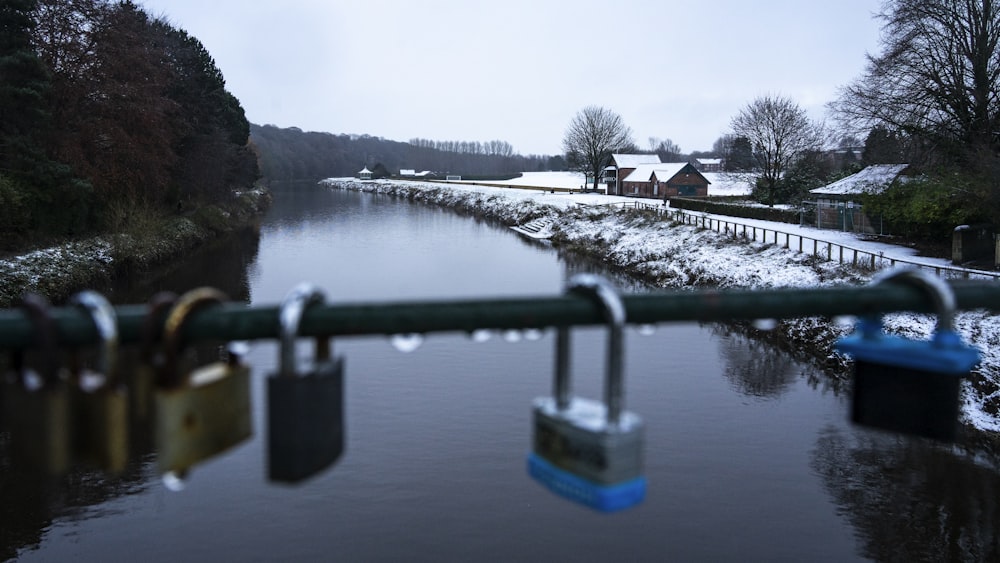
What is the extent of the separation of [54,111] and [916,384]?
1430 inches

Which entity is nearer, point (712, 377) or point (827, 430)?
point (827, 430)

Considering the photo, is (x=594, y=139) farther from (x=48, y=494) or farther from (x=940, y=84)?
(x=48, y=494)

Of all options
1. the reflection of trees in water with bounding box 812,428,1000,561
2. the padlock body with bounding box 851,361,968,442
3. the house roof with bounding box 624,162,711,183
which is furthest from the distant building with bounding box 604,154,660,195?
the padlock body with bounding box 851,361,968,442

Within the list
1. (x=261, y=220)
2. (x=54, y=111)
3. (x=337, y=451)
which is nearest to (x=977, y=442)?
(x=337, y=451)

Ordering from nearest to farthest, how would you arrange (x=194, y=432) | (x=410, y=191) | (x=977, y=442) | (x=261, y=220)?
(x=194, y=432)
(x=977, y=442)
(x=261, y=220)
(x=410, y=191)

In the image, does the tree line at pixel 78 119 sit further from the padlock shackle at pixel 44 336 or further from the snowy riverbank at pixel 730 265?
the padlock shackle at pixel 44 336

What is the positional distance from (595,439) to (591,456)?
0.14ft

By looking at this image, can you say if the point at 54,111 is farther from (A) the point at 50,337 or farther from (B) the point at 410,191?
(B) the point at 410,191

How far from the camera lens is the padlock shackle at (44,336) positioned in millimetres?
1451

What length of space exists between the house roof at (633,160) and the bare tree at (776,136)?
26.6 meters

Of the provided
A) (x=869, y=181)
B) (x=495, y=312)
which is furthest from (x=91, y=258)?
(x=869, y=181)

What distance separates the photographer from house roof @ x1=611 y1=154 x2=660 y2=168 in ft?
280

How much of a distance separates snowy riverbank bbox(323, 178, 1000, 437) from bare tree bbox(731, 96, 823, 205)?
1148 cm

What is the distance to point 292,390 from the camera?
1.58 metres
